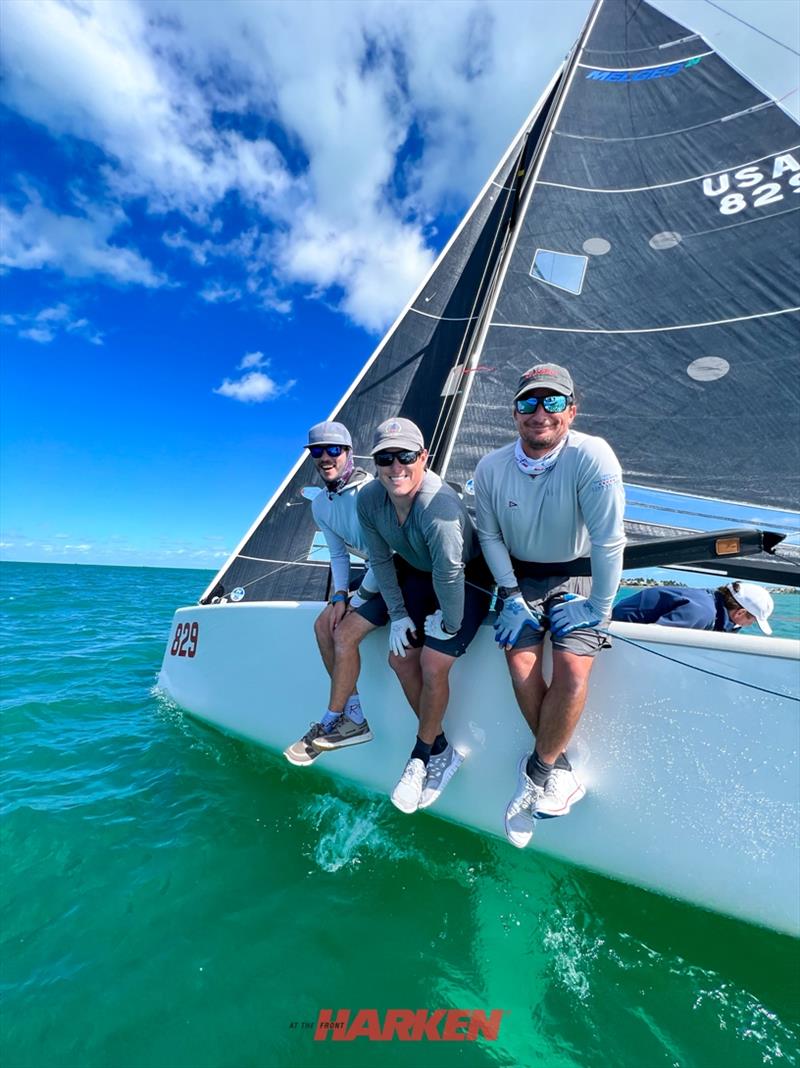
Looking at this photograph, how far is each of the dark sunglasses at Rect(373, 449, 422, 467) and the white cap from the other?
→ 1936 mm

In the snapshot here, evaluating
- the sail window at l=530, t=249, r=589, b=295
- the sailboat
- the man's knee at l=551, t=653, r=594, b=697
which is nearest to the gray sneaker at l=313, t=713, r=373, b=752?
the sailboat

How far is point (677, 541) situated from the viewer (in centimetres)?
201

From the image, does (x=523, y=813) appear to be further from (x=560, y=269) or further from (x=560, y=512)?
(x=560, y=269)

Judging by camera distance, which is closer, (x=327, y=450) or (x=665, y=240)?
(x=327, y=450)

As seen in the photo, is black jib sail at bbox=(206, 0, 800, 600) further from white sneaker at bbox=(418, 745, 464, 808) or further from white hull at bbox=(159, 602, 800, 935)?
white sneaker at bbox=(418, 745, 464, 808)

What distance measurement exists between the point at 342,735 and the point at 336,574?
922 millimetres

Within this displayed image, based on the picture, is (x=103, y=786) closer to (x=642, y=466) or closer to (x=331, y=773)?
(x=331, y=773)

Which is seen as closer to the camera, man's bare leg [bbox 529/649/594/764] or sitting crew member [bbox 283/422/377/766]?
man's bare leg [bbox 529/649/594/764]

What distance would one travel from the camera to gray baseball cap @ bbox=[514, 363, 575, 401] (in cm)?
187

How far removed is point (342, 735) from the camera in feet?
8.21

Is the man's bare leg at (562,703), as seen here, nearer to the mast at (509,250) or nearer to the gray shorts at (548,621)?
the gray shorts at (548,621)

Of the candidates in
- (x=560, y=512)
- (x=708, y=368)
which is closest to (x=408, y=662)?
(x=560, y=512)

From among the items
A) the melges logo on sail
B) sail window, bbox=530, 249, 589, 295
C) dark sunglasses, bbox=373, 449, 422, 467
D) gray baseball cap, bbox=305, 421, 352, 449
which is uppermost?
the melges logo on sail

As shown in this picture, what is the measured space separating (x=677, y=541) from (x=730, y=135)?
4614mm
